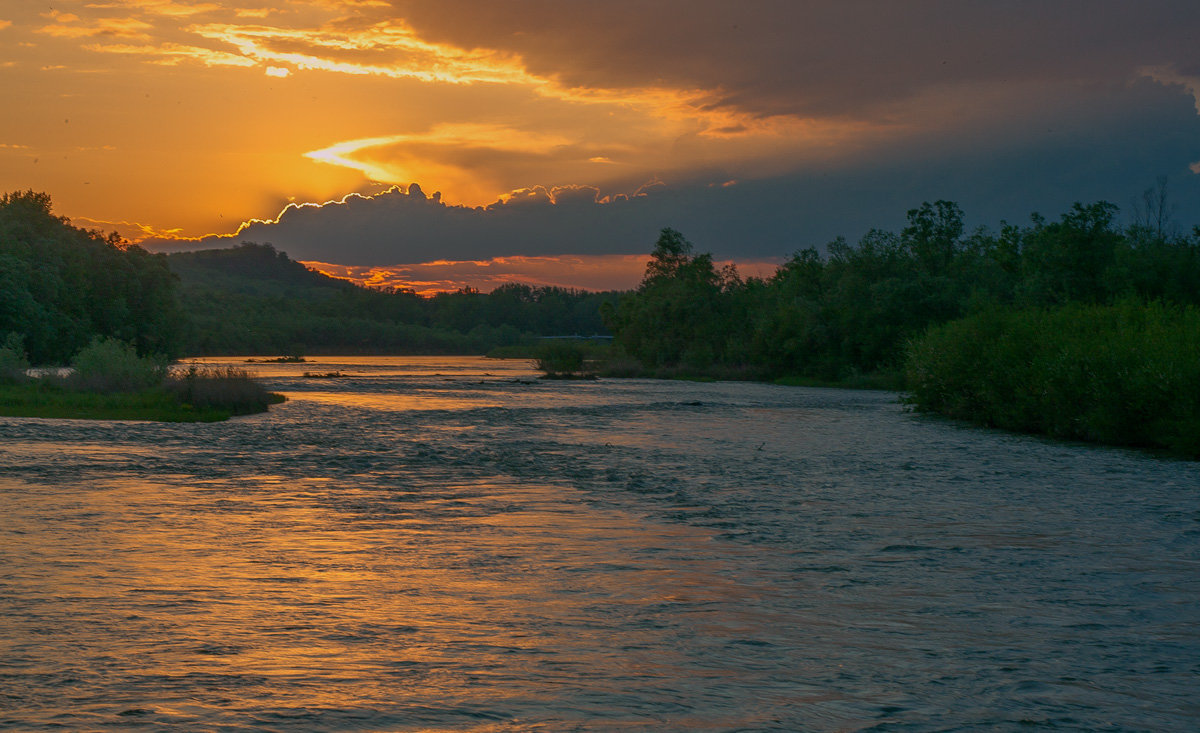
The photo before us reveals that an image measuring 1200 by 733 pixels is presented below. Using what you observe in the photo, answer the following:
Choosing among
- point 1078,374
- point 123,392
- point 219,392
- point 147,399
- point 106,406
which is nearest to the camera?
point 1078,374

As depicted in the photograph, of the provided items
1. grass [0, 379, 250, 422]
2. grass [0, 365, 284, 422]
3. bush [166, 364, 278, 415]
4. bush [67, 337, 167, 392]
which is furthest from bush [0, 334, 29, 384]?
bush [166, 364, 278, 415]

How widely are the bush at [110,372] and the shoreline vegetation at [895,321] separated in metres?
0.42

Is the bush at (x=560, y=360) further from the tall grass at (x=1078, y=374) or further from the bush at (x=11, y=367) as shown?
the bush at (x=11, y=367)

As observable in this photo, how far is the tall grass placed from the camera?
33719mm

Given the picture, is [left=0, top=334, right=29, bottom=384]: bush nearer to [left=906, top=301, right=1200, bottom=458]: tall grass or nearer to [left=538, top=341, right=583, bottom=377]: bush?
[left=906, top=301, right=1200, bottom=458]: tall grass

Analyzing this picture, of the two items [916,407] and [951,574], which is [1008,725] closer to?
[951,574]

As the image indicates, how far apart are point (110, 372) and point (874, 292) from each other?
6897cm

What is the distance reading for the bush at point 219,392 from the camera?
153 feet

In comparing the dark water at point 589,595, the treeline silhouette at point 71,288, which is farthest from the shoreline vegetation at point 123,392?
the treeline silhouette at point 71,288

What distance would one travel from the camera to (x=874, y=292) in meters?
96.8

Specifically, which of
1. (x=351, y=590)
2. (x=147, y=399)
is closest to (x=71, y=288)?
(x=147, y=399)

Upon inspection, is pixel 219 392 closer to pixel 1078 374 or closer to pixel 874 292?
pixel 1078 374

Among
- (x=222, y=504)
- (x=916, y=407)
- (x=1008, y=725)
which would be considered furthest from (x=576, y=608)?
(x=916, y=407)

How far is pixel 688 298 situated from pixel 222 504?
110044mm
